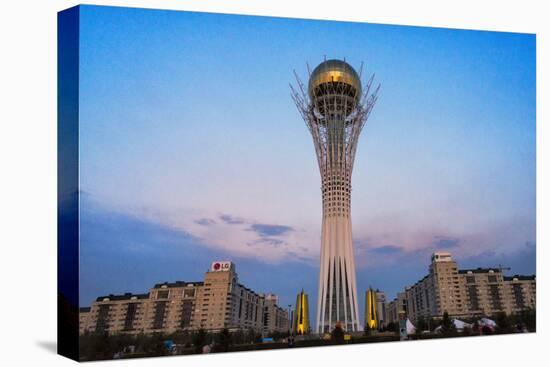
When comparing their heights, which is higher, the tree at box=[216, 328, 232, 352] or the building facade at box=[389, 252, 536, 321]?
the building facade at box=[389, 252, 536, 321]

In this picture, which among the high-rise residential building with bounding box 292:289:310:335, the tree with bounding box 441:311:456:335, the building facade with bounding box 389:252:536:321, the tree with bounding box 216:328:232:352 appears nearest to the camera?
the tree with bounding box 216:328:232:352

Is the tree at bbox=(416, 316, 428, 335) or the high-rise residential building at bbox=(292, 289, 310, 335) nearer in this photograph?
the high-rise residential building at bbox=(292, 289, 310, 335)

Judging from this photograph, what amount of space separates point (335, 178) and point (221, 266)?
3893 mm

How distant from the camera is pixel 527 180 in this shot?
50.4 ft

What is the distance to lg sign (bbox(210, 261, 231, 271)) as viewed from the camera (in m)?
13.4

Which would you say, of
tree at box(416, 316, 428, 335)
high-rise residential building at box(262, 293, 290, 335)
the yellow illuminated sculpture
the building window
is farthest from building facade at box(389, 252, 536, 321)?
the building window

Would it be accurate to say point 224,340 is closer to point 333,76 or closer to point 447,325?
point 447,325

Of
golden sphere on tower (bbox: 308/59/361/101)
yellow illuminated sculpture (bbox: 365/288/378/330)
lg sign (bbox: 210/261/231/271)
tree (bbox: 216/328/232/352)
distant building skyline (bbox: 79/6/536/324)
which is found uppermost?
golden sphere on tower (bbox: 308/59/361/101)

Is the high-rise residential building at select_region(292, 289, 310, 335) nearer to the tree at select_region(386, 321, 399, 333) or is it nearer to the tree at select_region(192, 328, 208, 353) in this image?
the tree at select_region(386, 321, 399, 333)

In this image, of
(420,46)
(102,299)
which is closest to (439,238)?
(420,46)

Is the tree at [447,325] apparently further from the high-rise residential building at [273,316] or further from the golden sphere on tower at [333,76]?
the golden sphere on tower at [333,76]

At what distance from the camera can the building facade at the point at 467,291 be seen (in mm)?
15133

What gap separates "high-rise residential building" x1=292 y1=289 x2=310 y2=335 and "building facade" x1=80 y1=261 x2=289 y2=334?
0.31 metres

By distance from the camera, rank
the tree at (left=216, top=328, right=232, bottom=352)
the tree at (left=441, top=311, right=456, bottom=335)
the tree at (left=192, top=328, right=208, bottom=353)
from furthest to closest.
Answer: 1. the tree at (left=441, top=311, right=456, bottom=335)
2. the tree at (left=216, top=328, right=232, bottom=352)
3. the tree at (left=192, top=328, right=208, bottom=353)
